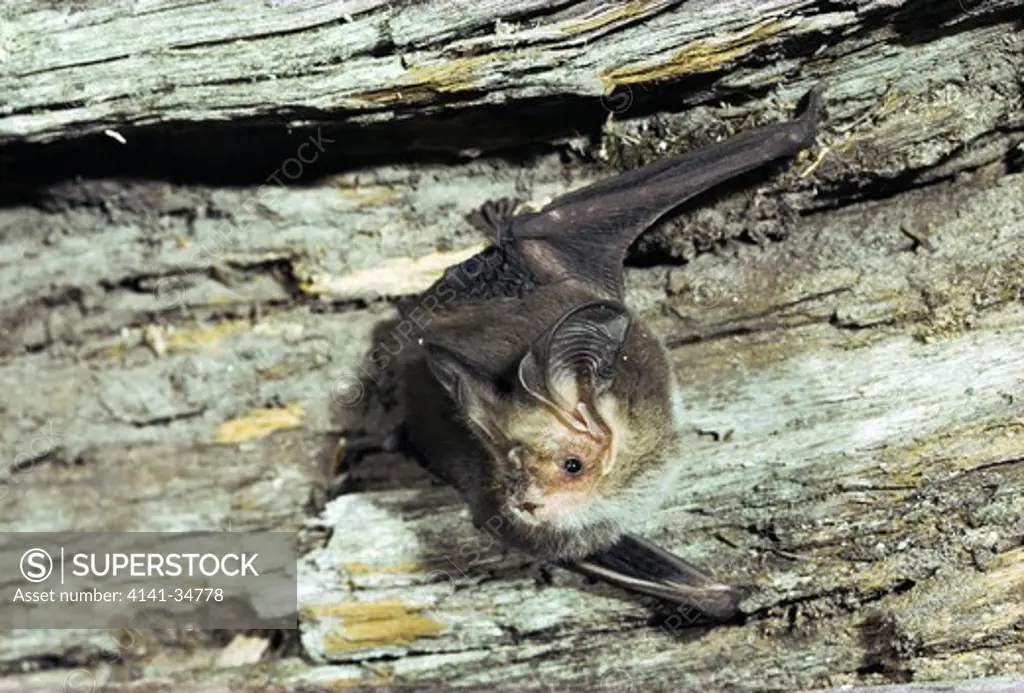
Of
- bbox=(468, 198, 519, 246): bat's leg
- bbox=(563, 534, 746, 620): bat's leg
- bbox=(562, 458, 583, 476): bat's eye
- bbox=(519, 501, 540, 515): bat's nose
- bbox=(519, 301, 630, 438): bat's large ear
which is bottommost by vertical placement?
bbox=(563, 534, 746, 620): bat's leg

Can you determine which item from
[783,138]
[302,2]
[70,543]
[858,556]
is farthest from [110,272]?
[858,556]

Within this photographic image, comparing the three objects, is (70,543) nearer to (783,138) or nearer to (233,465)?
(233,465)

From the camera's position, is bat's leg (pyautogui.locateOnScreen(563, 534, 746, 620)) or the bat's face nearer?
the bat's face

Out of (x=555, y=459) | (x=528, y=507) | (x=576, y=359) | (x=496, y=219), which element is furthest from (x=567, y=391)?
(x=496, y=219)

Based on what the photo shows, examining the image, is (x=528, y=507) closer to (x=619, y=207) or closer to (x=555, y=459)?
(x=555, y=459)

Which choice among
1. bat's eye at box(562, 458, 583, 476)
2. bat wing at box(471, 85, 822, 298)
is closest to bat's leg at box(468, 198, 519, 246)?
bat wing at box(471, 85, 822, 298)

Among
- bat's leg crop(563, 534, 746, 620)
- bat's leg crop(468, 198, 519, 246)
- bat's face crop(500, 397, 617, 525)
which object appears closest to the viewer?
bat's face crop(500, 397, 617, 525)

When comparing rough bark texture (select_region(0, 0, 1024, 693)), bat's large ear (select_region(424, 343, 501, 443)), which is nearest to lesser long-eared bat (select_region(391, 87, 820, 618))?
bat's large ear (select_region(424, 343, 501, 443))

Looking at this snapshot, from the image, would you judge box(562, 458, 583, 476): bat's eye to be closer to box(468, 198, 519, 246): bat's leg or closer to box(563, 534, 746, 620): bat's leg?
box(563, 534, 746, 620): bat's leg

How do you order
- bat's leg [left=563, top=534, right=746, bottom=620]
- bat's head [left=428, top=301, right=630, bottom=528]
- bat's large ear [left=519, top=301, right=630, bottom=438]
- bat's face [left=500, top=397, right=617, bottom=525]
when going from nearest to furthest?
1. bat's large ear [left=519, top=301, right=630, bottom=438]
2. bat's head [left=428, top=301, right=630, bottom=528]
3. bat's face [left=500, top=397, right=617, bottom=525]
4. bat's leg [left=563, top=534, right=746, bottom=620]

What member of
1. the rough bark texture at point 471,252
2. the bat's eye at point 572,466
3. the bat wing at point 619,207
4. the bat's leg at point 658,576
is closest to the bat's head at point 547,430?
the bat's eye at point 572,466

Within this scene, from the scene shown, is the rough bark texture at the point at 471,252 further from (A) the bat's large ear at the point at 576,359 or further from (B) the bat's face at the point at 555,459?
(A) the bat's large ear at the point at 576,359

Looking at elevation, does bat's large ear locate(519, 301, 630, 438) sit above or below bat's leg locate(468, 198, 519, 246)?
below
